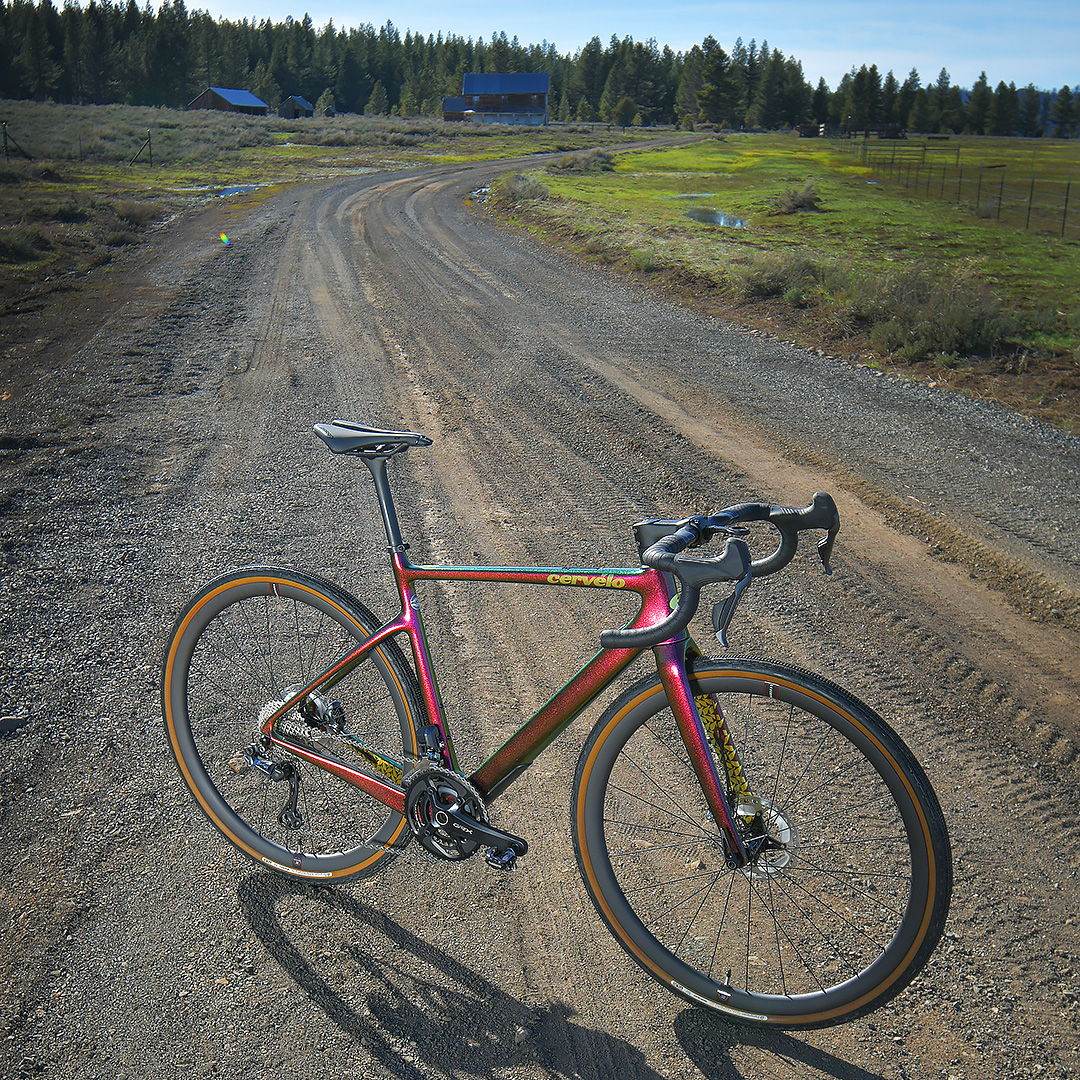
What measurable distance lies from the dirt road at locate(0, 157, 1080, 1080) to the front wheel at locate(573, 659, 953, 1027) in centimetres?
18

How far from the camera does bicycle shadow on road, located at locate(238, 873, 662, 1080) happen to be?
2.32 meters

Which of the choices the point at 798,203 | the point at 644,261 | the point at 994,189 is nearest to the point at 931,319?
the point at 644,261

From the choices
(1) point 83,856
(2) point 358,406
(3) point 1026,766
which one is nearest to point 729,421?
(2) point 358,406

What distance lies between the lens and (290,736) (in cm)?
289

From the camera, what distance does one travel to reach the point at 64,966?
262 centimetres

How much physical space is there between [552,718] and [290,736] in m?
1.04

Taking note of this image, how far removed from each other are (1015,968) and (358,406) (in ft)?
24.0

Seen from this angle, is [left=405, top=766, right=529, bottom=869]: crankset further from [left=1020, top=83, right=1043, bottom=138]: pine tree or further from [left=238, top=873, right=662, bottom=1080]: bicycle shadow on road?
[left=1020, top=83, right=1043, bottom=138]: pine tree

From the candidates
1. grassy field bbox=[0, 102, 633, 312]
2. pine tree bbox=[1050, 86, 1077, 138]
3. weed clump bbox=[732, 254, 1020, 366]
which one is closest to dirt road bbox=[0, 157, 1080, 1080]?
Result: weed clump bbox=[732, 254, 1020, 366]

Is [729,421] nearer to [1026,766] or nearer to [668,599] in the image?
[1026,766]

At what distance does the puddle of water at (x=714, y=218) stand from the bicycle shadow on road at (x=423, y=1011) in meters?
23.3

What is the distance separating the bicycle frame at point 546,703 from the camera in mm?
2193

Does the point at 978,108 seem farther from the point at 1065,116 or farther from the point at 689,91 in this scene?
the point at 689,91

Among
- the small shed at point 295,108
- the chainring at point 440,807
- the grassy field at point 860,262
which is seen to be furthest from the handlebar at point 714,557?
the small shed at point 295,108
